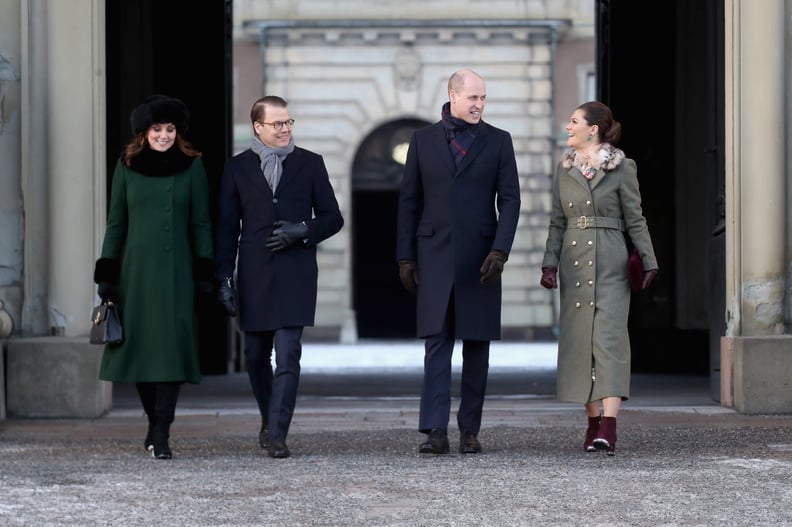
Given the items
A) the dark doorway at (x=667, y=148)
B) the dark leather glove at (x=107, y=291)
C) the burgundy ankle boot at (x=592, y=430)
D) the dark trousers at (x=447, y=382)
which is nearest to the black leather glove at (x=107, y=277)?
the dark leather glove at (x=107, y=291)

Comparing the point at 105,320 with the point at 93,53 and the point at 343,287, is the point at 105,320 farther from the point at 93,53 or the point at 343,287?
the point at 343,287

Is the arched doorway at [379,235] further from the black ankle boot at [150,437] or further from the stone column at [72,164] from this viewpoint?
the black ankle boot at [150,437]

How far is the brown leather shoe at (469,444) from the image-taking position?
25.3ft

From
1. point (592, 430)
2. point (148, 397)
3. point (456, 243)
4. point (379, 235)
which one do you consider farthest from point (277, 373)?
point (379, 235)

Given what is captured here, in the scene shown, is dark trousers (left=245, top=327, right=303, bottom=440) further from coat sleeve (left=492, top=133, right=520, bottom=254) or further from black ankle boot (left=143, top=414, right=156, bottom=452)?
coat sleeve (left=492, top=133, right=520, bottom=254)

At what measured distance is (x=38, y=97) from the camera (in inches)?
387

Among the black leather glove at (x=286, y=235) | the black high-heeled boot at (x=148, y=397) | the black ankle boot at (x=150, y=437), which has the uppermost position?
the black leather glove at (x=286, y=235)

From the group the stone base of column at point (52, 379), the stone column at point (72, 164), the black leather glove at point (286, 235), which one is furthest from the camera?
the stone column at point (72, 164)

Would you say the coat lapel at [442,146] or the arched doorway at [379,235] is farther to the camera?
the arched doorway at [379,235]

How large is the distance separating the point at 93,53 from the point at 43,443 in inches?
99.2

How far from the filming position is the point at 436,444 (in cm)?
763

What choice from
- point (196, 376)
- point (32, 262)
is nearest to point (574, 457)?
point (196, 376)

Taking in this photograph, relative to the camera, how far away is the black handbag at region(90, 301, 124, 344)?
7.59 metres

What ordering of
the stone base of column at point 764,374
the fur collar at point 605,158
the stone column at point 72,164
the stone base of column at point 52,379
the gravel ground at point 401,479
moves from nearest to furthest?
the gravel ground at point 401,479
the fur collar at point 605,158
the stone base of column at point 764,374
the stone base of column at point 52,379
the stone column at point 72,164
